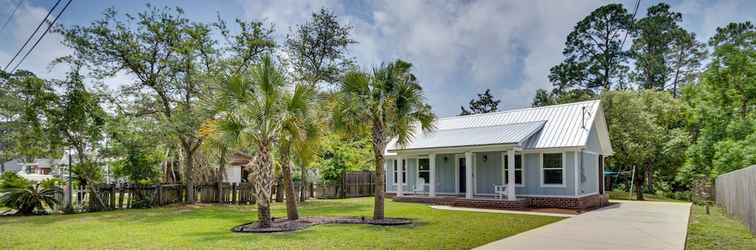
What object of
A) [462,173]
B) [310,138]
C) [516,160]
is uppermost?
[310,138]

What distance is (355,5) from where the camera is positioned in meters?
15.5

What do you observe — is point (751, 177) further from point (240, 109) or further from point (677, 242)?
point (240, 109)

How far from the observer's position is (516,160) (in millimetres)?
18594

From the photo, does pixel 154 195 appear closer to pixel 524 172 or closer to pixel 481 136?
pixel 481 136

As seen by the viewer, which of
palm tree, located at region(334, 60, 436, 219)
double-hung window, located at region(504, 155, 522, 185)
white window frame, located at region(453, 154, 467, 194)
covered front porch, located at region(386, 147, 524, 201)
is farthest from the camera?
white window frame, located at region(453, 154, 467, 194)

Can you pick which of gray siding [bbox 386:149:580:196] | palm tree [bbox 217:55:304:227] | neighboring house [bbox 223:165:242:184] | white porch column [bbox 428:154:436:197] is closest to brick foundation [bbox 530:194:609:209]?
gray siding [bbox 386:149:580:196]

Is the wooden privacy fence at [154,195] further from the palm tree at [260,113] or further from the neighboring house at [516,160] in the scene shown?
the neighboring house at [516,160]

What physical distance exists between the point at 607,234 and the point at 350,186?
666 inches

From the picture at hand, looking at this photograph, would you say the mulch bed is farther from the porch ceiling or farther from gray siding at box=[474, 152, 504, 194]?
gray siding at box=[474, 152, 504, 194]

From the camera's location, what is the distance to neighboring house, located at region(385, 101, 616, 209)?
670 inches

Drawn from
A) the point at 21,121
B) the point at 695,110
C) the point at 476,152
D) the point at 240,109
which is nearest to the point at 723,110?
the point at 695,110

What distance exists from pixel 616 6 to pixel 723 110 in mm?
17747

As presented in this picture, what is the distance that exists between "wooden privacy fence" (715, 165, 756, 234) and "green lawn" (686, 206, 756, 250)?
10.7 inches

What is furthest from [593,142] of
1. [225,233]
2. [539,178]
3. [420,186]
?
[225,233]
